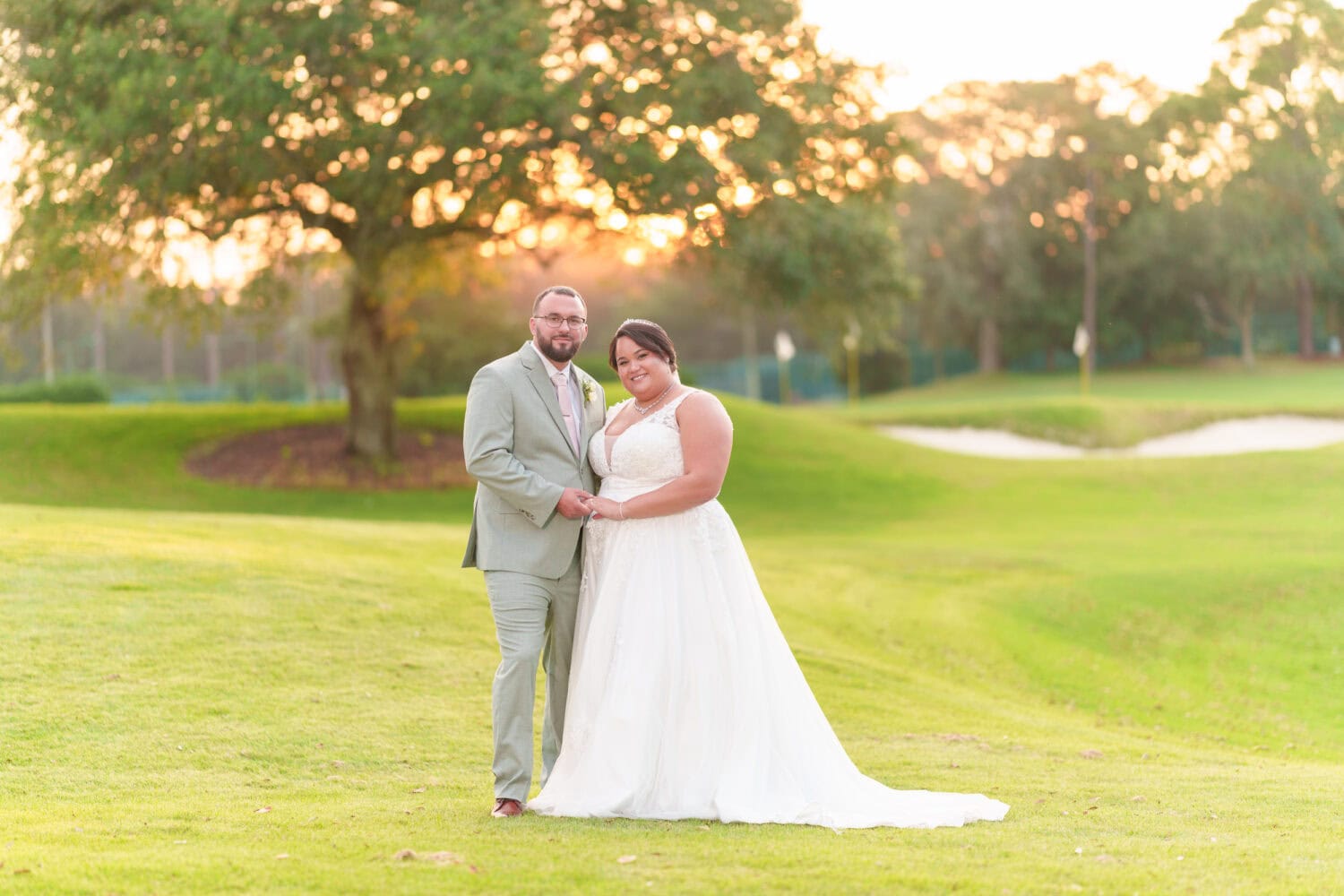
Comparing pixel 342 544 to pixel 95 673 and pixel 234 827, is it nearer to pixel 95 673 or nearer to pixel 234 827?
pixel 95 673

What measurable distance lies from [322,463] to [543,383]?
21.9 metres

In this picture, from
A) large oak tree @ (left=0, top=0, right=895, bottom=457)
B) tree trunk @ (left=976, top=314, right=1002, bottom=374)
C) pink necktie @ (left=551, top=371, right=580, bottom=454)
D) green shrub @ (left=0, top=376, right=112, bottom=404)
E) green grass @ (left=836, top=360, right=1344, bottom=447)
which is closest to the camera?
pink necktie @ (left=551, top=371, right=580, bottom=454)

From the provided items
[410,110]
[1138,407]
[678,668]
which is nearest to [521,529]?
[678,668]

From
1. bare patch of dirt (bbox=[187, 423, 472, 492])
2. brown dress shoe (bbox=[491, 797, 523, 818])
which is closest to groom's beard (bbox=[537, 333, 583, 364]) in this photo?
brown dress shoe (bbox=[491, 797, 523, 818])

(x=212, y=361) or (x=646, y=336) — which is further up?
(x=212, y=361)

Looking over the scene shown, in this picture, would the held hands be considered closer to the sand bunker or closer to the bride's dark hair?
the bride's dark hair

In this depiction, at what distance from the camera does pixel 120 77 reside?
2261 centimetres

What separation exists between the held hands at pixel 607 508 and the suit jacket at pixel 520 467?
0.16m

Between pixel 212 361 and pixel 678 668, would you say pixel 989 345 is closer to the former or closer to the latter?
pixel 212 361

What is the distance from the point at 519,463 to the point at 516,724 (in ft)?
4.00

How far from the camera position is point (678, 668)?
678 centimetres

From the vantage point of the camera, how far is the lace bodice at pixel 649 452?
6.79m

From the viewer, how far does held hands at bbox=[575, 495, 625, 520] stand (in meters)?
6.76

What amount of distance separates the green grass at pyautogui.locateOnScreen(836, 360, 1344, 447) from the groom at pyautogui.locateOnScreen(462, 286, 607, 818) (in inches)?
1186
